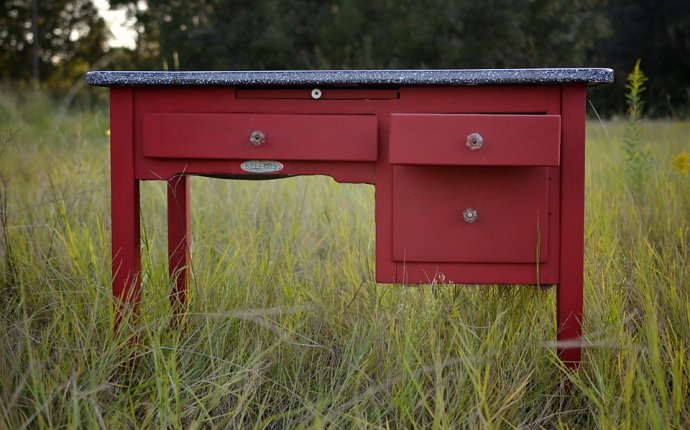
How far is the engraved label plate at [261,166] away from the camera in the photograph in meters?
1.81

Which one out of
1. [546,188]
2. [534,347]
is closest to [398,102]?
[546,188]

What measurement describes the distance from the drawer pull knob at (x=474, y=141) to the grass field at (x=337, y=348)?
423mm

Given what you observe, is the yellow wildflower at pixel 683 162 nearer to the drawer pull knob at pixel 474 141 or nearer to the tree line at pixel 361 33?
the drawer pull knob at pixel 474 141

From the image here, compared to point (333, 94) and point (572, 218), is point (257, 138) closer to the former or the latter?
point (333, 94)

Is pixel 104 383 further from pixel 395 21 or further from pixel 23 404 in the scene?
pixel 395 21

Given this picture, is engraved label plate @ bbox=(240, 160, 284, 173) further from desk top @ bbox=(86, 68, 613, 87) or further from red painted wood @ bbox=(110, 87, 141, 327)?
red painted wood @ bbox=(110, 87, 141, 327)

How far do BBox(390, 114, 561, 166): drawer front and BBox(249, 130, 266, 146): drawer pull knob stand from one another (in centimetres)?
34

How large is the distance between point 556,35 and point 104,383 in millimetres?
17751

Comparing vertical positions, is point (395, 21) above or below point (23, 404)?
above

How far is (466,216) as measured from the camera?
5.76 ft

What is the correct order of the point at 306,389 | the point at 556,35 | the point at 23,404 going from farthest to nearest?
the point at 556,35 < the point at 306,389 < the point at 23,404

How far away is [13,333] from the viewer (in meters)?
2.04

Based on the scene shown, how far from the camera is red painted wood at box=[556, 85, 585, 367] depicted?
68.1 inches

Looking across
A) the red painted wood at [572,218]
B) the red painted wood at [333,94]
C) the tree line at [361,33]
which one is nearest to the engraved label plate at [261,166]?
the red painted wood at [333,94]
